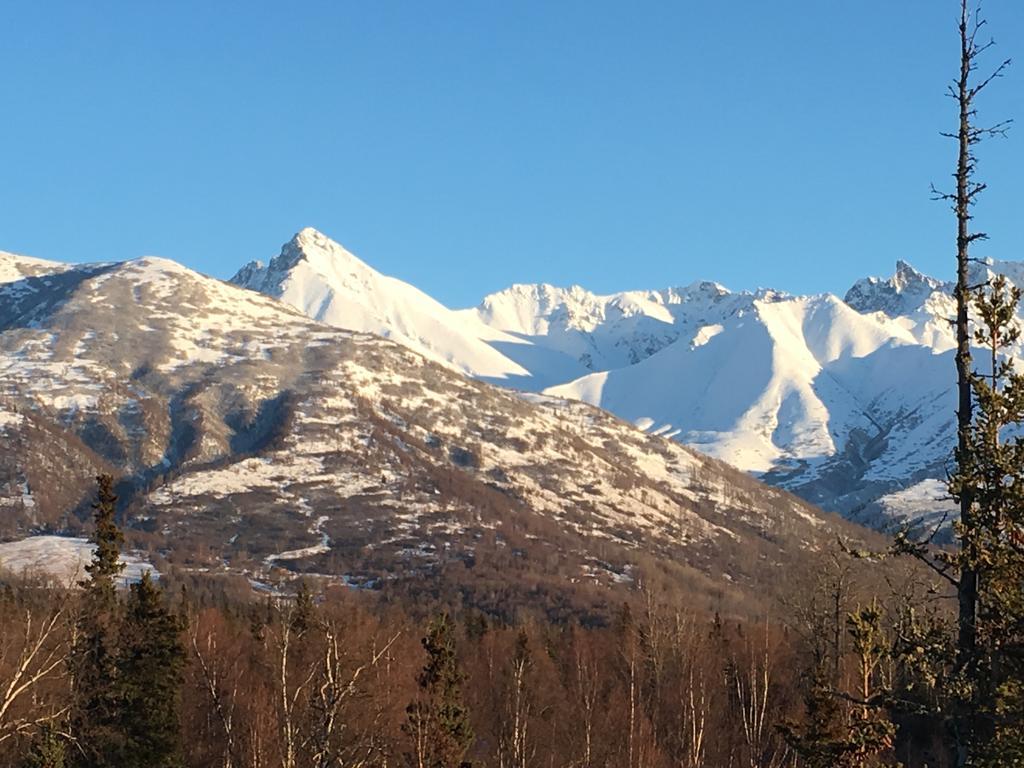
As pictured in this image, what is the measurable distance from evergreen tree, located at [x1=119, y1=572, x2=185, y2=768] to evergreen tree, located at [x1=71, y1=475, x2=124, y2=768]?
58 centimetres

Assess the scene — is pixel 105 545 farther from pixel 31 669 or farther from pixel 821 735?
pixel 821 735

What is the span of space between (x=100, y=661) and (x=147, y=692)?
269 cm

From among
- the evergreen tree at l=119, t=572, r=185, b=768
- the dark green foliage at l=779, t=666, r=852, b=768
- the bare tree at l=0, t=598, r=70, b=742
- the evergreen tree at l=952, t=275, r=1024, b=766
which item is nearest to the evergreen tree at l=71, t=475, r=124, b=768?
the evergreen tree at l=119, t=572, r=185, b=768

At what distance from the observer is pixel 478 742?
324 ft

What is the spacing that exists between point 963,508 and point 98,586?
166 ft

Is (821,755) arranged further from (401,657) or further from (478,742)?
(478,742)

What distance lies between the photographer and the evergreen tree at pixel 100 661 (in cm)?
5534

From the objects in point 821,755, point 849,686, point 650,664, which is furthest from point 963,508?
point 650,664

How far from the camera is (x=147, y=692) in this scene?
59125 mm

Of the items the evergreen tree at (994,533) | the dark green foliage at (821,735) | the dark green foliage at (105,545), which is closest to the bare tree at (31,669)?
the dark green foliage at (105,545)

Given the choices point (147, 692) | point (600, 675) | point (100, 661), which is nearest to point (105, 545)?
point (100, 661)

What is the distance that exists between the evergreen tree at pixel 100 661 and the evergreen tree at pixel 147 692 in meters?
0.58

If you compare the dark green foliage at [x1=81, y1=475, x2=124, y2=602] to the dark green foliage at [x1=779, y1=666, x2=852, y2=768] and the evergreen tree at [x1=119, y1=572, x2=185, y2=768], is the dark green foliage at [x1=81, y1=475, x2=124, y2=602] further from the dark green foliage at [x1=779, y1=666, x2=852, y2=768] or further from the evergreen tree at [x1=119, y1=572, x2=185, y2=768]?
the dark green foliage at [x1=779, y1=666, x2=852, y2=768]

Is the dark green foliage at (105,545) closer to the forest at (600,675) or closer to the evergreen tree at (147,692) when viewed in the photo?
the forest at (600,675)
